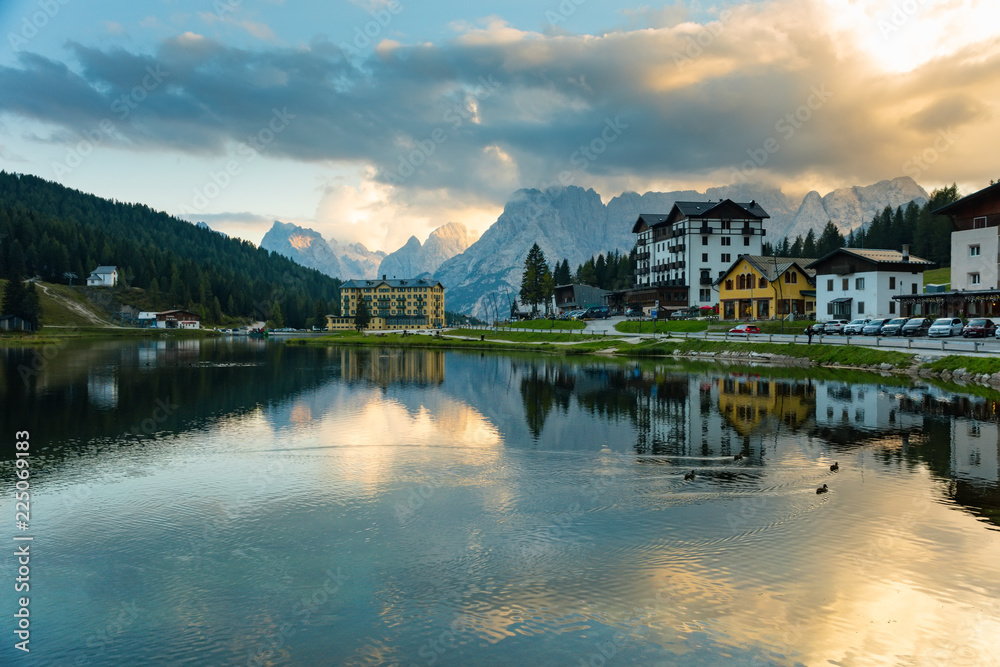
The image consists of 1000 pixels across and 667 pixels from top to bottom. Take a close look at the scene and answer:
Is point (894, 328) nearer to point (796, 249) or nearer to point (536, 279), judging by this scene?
point (536, 279)

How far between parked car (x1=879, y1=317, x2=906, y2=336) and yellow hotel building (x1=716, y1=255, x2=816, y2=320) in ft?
93.5

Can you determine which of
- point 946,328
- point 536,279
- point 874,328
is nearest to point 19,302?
point 536,279

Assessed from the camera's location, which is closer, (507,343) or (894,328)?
(894,328)

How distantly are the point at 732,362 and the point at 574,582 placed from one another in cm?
6770

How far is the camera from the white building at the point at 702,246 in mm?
138125

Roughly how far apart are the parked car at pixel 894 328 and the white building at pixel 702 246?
2323 inches

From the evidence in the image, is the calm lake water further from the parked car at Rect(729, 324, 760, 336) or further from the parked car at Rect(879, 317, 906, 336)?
the parked car at Rect(729, 324, 760, 336)

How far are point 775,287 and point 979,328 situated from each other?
137 feet

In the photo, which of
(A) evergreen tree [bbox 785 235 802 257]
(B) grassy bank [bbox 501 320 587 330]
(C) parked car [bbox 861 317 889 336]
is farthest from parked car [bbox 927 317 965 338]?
(A) evergreen tree [bbox 785 235 802 257]

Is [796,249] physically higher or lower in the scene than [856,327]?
higher

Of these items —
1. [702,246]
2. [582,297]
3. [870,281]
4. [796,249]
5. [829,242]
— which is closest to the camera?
[870,281]

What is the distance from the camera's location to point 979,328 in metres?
68.0

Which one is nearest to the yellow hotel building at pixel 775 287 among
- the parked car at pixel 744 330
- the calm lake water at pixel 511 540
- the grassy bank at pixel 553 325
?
the parked car at pixel 744 330

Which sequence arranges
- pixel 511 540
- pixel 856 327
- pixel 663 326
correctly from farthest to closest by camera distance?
pixel 663 326 → pixel 856 327 → pixel 511 540
